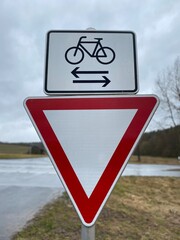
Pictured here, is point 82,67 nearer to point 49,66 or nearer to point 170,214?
point 49,66

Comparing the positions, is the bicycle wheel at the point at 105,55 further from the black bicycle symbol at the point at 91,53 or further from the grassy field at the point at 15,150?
the grassy field at the point at 15,150

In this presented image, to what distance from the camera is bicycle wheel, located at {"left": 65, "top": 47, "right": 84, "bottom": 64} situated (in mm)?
1508

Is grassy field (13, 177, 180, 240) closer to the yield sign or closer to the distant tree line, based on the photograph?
the yield sign

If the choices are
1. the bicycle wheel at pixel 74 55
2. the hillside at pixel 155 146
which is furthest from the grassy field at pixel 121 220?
the hillside at pixel 155 146

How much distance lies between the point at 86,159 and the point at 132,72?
1.69 feet

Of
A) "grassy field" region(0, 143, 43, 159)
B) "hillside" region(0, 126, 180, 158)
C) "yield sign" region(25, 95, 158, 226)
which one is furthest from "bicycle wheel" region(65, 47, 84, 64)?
"grassy field" region(0, 143, 43, 159)

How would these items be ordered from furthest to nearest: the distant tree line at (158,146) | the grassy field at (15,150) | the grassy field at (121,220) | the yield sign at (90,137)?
the grassy field at (15,150) → the distant tree line at (158,146) → the grassy field at (121,220) → the yield sign at (90,137)

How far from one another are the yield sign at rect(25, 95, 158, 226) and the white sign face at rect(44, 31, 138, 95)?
96 mm

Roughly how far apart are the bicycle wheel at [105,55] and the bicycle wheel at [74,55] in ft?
0.29

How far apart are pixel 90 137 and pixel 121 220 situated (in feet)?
13.5

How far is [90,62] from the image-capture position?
1.51 metres

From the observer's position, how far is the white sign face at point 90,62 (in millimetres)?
1477

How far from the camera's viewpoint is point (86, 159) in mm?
1328

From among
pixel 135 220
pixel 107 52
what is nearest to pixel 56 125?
pixel 107 52
